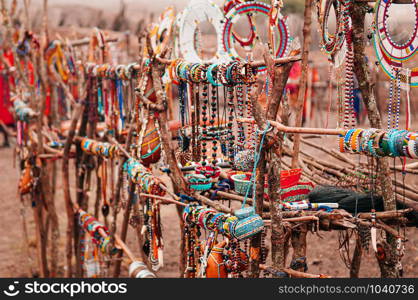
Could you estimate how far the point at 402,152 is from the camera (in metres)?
2.12

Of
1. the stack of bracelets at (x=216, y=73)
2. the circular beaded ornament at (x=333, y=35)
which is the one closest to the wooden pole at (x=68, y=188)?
the stack of bracelets at (x=216, y=73)

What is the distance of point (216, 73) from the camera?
286cm

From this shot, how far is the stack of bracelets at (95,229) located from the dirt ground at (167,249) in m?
1.51

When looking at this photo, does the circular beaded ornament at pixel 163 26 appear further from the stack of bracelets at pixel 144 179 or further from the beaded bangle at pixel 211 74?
the beaded bangle at pixel 211 74

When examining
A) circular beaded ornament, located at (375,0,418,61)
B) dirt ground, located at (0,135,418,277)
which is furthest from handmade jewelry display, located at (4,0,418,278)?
dirt ground, located at (0,135,418,277)

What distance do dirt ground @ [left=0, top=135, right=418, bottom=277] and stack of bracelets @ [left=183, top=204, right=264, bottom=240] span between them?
8.48ft

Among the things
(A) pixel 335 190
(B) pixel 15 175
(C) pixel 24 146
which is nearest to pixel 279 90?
(A) pixel 335 190

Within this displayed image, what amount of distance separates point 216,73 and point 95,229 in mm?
2464

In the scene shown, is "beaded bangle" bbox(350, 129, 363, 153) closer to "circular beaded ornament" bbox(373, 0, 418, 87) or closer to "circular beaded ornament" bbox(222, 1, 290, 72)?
"circular beaded ornament" bbox(373, 0, 418, 87)

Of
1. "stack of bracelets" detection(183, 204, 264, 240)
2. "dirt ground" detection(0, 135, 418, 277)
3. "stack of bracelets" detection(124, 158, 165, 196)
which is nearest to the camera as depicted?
Result: "stack of bracelets" detection(183, 204, 264, 240)

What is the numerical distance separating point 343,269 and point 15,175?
25.8ft

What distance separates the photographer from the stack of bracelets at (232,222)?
2.50 m

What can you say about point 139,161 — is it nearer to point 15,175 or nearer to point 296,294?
point 296,294

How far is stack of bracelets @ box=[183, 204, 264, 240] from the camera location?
2.50m
